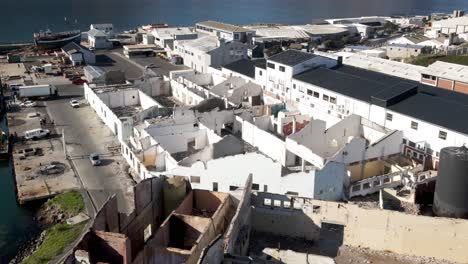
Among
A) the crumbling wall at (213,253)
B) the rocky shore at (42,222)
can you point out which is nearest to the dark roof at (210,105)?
the rocky shore at (42,222)

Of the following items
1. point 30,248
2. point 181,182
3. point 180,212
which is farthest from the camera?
point 30,248

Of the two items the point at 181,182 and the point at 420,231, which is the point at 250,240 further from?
the point at 420,231

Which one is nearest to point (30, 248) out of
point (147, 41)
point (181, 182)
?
point (181, 182)

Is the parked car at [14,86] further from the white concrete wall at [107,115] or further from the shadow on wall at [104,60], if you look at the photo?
the shadow on wall at [104,60]

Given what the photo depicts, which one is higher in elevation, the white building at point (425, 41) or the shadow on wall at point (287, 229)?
the white building at point (425, 41)

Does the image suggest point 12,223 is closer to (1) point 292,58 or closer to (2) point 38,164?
(2) point 38,164

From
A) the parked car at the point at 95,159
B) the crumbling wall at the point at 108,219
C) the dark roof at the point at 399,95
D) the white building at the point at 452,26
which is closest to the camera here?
the crumbling wall at the point at 108,219
